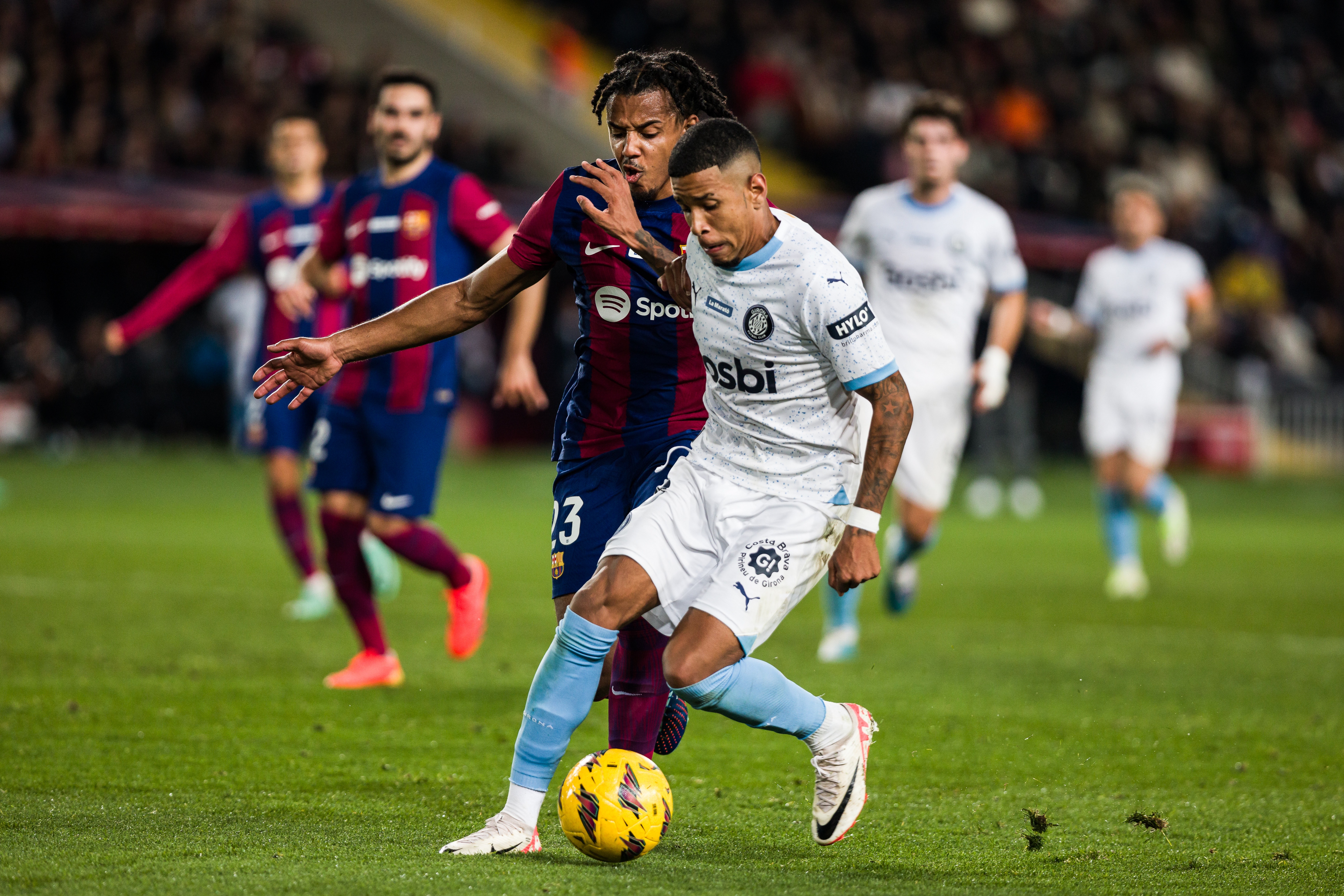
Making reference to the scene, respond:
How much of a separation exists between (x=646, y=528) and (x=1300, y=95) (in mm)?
29701

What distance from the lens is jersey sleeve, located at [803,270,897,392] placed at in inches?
167

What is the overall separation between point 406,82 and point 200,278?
2519 mm

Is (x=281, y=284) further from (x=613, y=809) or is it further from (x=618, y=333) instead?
(x=613, y=809)

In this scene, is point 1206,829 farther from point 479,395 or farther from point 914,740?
point 479,395

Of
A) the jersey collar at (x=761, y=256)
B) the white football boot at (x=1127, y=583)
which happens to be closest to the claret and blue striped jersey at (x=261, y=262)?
the jersey collar at (x=761, y=256)

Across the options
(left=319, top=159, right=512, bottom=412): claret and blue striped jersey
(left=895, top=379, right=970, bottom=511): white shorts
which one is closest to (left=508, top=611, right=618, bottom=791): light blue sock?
(left=319, top=159, right=512, bottom=412): claret and blue striped jersey

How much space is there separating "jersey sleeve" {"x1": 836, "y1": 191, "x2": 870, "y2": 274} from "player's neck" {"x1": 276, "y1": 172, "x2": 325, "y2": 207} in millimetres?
3009

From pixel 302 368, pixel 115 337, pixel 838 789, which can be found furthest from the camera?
pixel 115 337

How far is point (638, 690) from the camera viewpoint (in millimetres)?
4699

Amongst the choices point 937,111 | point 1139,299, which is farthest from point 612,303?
point 1139,299

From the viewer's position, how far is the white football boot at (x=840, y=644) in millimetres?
8000

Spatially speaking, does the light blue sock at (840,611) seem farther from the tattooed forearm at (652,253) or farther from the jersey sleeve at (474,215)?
the tattooed forearm at (652,253)

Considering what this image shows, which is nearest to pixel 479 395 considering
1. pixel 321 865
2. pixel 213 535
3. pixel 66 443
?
pixel 66 443

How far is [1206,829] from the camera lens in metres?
4.69
